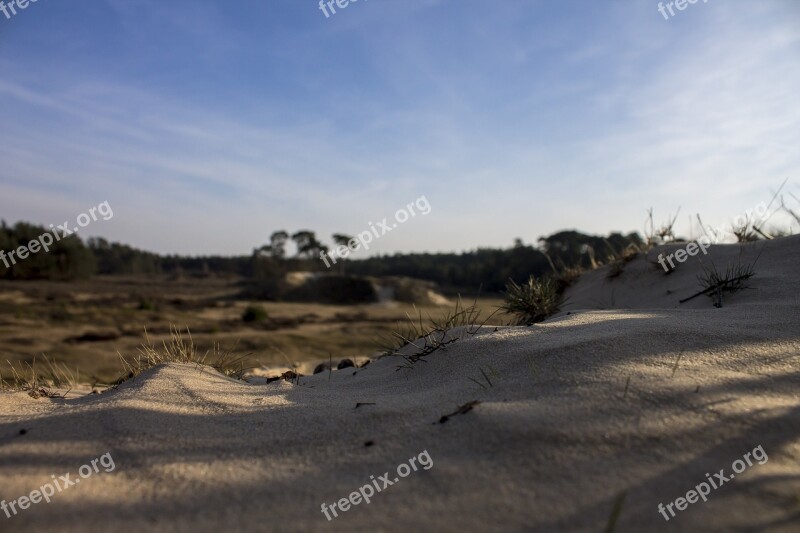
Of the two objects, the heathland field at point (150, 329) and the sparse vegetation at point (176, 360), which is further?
the heathland field at point (150, 329)

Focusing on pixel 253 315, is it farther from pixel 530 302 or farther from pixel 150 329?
pixel 530 302

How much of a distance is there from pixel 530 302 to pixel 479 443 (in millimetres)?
2509

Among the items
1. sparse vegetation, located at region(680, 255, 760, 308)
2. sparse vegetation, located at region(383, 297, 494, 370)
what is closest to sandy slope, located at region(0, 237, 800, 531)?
sparse vegetation, located at region(383, 297, 494, 370)

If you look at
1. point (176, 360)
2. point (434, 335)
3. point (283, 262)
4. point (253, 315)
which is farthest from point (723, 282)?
point (283, 262)

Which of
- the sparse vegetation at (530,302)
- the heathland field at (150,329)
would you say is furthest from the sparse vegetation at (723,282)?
the heathland field at (150,329)

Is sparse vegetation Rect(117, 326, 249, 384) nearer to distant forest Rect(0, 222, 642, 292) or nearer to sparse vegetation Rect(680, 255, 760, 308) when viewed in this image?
sparse vegetation Rect(680, 255, 760, 308)

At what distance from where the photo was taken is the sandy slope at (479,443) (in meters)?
1.20

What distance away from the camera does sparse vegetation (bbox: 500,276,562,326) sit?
12.5ft

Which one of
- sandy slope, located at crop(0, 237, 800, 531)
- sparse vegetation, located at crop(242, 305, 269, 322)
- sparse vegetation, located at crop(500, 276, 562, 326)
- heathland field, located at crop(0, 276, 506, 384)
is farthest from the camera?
sparse vegetation, located at crop(242, 305, 269, 322)

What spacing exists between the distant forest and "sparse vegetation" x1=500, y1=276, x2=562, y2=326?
1182cm

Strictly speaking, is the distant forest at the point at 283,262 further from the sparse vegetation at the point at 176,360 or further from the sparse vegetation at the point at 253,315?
the sparse vegetation at the point at 176,360

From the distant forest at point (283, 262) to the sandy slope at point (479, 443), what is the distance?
13.8m

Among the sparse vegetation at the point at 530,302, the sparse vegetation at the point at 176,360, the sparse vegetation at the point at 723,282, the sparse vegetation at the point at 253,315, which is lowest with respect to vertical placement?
the sparse vegetation at the point at 723,282

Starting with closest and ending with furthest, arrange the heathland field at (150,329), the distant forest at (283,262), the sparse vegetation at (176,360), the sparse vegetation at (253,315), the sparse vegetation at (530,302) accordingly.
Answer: the sparse vegetation at (176,360)
the sparse vegetation at (530,302)
the heathland field at (150,329)
the sparse vegetation at (253,315)
the distant forest at (283,262)
